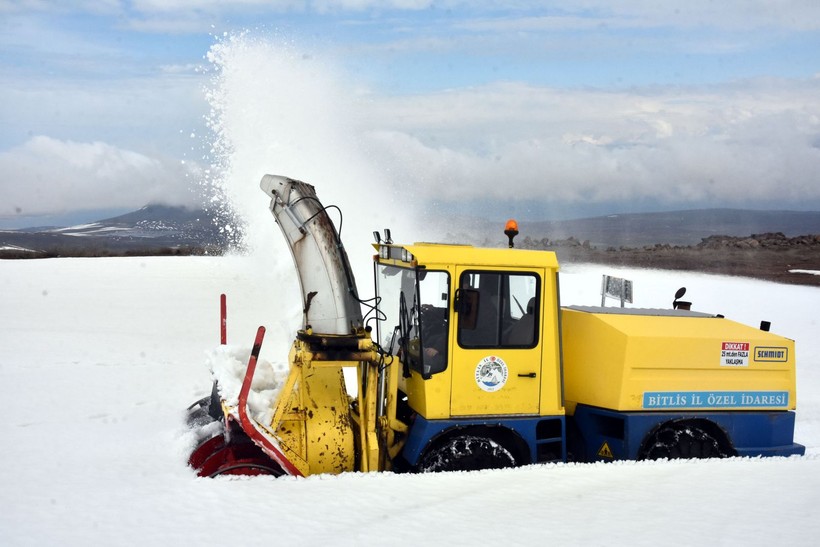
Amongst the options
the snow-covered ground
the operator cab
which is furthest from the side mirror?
the snow-covered ground

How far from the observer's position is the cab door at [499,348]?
6305 mm

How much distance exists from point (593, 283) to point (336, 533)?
2429 cm

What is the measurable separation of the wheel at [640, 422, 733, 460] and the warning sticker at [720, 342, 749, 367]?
2.06ft

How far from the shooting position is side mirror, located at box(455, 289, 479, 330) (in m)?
6.11

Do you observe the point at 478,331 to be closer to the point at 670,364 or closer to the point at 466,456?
the point at 466,456

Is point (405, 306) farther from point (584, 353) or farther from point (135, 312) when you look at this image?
point (135, 312)

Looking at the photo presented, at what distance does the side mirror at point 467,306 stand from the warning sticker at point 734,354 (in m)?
2.42

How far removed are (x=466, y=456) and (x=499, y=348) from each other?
926 millimetres

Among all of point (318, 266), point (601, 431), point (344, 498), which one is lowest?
point (344, 498)

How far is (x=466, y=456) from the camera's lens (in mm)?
6430

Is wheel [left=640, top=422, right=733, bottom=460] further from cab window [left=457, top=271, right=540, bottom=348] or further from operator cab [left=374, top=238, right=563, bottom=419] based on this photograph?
cab window [left=457, top=271, right=540, bottom=348]

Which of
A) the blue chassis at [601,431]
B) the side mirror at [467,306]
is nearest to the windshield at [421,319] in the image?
the side mirror at [467,306]

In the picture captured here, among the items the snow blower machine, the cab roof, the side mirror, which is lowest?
the snow blower machine

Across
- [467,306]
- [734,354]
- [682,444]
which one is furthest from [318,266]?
[734,354]
